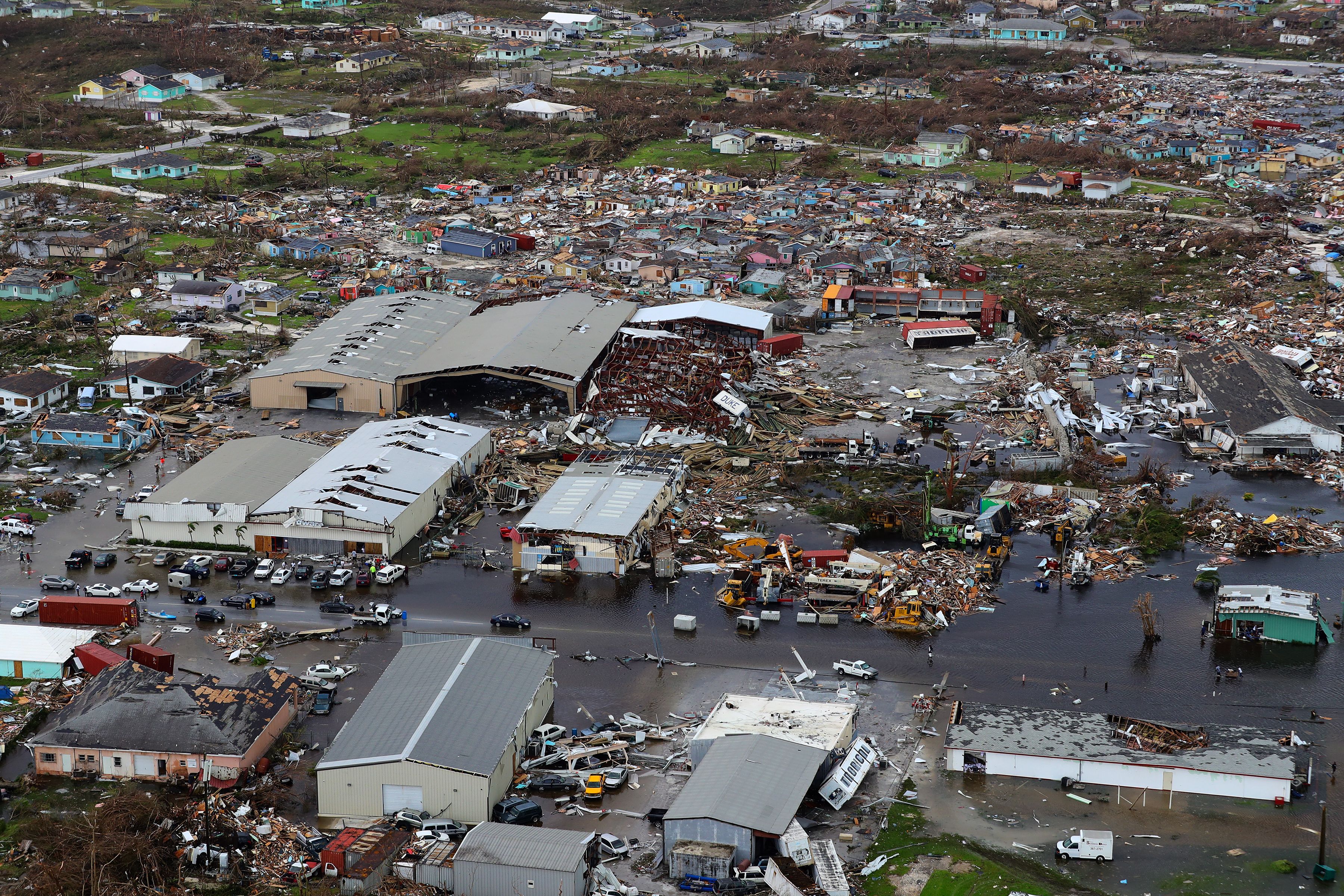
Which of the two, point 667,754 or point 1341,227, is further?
point 1341,227

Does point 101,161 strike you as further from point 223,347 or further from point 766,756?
point 766,756

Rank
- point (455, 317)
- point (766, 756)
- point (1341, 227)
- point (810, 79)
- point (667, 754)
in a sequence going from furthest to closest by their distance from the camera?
1. point (810, 79)
2. point (1341, 227)
3. point (455, 317)
4. point (667, 754)
5. point (766, 756)

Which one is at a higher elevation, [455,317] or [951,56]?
[951,56]

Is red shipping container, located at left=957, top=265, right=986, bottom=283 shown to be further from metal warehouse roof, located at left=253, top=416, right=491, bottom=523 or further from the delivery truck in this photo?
the delivery truck

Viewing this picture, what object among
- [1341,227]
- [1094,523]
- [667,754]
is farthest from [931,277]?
[667,754]

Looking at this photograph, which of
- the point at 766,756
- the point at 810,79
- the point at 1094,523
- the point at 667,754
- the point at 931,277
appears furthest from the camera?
the point at 810,79
